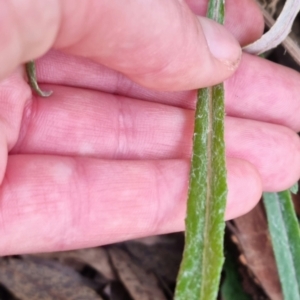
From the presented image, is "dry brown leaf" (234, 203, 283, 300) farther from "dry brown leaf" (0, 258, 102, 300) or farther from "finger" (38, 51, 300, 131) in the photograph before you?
"dry brown leaf" (0, 258, 102, 300)

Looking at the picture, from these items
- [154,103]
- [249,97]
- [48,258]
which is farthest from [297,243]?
[48,258]

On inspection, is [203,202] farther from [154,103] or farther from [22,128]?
[22,128]

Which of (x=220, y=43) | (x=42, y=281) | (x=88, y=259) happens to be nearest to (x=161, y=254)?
(x=88, y=259)

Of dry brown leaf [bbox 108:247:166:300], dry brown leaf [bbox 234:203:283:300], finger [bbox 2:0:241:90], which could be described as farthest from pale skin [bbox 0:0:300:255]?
dry brown leaf [bbox 108:247:166:300]

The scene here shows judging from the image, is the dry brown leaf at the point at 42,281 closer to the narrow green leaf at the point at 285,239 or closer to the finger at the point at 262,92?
the narrow green leaf at the point at 285,239

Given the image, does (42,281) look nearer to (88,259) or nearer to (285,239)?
(88,259)

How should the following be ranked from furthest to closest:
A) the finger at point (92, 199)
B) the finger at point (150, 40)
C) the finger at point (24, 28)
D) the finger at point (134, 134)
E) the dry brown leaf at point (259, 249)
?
the dry brown leaf at point (259, 249)
the finger at point (134, 134)
the finger at point (92, 199)
the finger at point (150, 40)
the finger at point (24, 28)

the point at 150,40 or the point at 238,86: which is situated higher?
the point at 150,40

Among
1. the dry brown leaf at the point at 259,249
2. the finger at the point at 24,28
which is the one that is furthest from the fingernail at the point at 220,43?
the dry brown leaf at the point at 259,249
